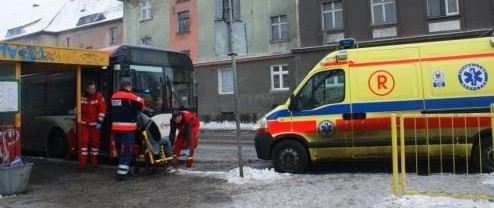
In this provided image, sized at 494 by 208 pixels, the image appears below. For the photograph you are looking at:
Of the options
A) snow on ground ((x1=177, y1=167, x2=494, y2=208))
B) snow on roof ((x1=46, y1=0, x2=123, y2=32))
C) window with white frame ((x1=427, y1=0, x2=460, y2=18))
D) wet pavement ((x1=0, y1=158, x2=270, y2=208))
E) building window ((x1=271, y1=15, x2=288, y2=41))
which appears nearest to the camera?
snow on ground ((x1=177, y1=167, x2=494, y2=208))

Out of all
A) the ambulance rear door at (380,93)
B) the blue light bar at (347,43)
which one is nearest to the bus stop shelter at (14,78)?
the blue light bar at (347,43)

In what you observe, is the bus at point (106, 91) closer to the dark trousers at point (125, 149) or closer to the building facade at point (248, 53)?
the dark trousers at point (125, 149)

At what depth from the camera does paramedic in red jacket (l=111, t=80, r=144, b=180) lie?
10352 millimetres

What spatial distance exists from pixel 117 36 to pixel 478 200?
46.6 meters

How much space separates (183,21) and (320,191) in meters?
33.3

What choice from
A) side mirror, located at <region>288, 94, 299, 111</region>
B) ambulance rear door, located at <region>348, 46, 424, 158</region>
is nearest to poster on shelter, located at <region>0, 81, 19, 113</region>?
side mirror, located at <region>288, 94, 299, 111</region>

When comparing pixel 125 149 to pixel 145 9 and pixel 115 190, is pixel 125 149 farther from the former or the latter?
pixel 145 9

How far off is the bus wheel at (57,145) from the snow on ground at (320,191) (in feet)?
17.1

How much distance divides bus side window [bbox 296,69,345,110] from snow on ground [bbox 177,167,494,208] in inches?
52.4

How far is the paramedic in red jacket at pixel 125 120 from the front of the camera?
1035 centimetres

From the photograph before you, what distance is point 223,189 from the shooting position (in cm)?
895

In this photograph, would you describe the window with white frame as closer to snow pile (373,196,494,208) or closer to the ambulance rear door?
the ambulance rear door

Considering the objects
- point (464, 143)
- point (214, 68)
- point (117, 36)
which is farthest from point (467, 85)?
point (117, 36)

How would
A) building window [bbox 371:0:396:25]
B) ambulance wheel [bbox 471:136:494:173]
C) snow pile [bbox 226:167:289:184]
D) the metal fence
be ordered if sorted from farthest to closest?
1. building window [bbox 371:0:396:25]
2. snow pile [bbox 226:167:289:184]
3. ambulance wheel [bbox 471:136:494:173]
4. the metal fence
